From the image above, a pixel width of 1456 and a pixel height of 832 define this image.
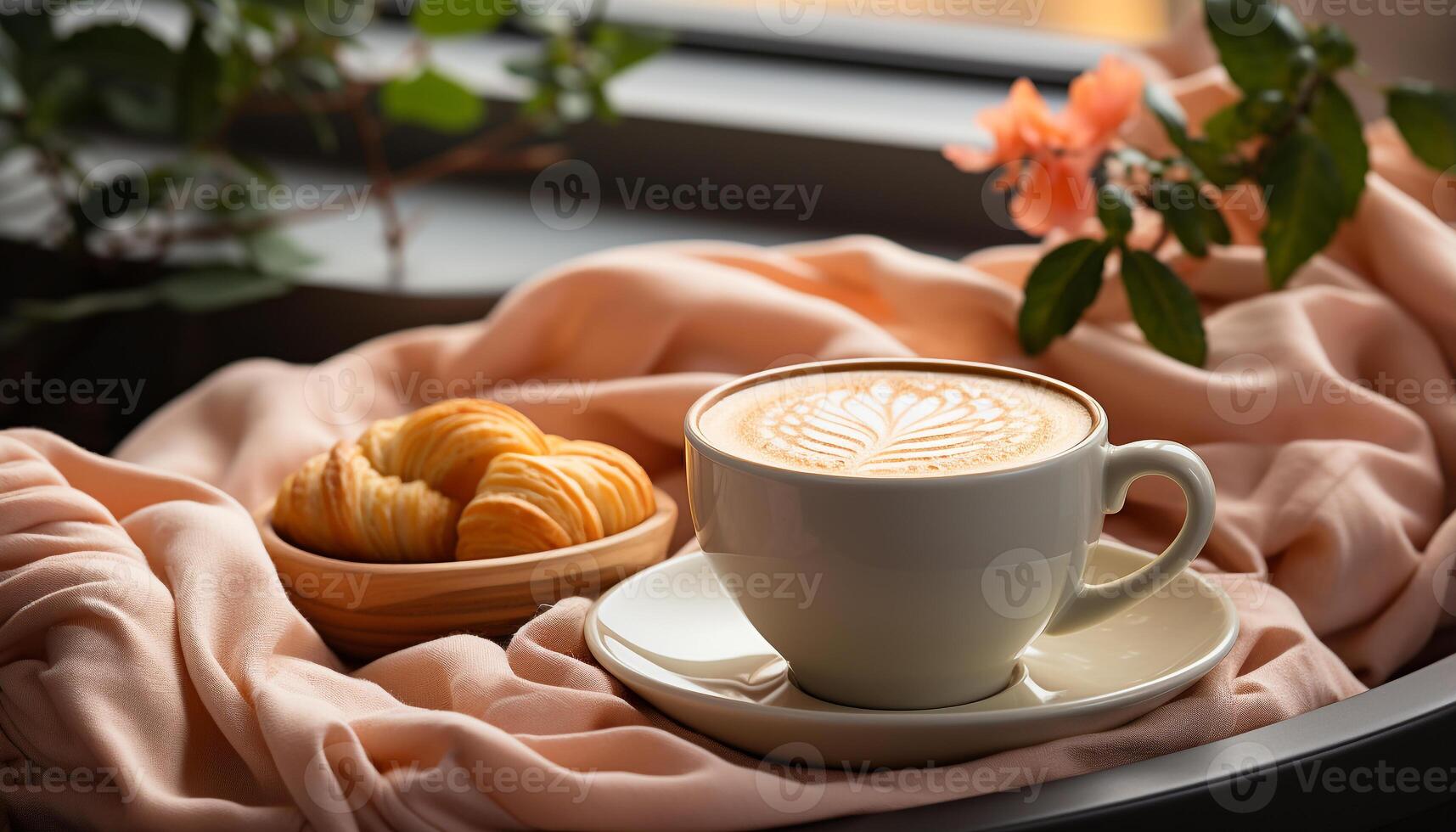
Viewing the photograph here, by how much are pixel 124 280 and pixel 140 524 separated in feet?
2.75

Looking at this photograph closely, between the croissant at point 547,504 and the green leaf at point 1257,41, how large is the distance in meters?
0.42

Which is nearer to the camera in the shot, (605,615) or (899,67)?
(605,615)

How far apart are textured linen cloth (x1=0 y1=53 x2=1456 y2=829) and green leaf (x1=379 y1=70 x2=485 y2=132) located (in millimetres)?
387

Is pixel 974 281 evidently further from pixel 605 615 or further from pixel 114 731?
pixel 114 731

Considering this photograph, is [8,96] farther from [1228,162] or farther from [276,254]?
[1228,162]

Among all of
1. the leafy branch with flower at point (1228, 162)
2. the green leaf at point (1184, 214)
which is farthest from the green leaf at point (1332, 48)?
the green leaf at point (1184, 214)

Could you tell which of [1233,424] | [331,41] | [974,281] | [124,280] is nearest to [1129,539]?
[1233,424]

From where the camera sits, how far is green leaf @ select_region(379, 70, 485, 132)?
1.22 meters

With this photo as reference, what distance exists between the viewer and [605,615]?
1.87ft

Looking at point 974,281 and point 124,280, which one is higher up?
point 974,281

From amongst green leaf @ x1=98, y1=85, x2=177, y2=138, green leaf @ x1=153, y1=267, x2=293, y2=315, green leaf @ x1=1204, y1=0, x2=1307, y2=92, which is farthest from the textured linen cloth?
green leaf @ x1=98, y1=85, x2=177, y2=138

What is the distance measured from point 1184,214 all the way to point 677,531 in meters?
0.33

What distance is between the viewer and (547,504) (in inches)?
22.9

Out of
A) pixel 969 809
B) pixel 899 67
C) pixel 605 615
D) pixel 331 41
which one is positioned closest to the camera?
pixel 969 809
